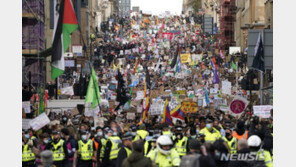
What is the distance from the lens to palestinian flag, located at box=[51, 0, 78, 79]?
19.4 meters

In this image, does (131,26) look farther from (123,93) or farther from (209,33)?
(123,93)

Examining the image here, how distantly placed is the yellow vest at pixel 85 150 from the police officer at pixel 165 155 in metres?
4.78

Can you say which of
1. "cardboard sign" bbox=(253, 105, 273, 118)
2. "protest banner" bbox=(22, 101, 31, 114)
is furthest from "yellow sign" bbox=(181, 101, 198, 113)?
"protest banner" bbox=(22, 101, 31, 114)

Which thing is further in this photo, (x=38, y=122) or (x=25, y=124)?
(x=25, y=124)

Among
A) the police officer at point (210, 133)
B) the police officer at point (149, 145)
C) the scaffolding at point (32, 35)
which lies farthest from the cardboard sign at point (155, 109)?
the scaffolding at point (32, 35)

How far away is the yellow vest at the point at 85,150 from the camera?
16016 mm

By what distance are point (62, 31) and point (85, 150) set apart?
15.6 feet

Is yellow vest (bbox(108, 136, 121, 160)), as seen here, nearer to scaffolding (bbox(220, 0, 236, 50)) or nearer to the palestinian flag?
the palestinian flag

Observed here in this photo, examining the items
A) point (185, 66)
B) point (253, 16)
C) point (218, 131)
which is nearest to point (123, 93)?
point (218, 131)

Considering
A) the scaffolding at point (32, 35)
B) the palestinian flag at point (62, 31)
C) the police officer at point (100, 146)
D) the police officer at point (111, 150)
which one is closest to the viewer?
the police officer at point (111, 150)

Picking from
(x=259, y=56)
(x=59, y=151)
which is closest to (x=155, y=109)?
(x=259, y=56)

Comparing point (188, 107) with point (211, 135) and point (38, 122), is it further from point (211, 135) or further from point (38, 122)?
point (211, 135)

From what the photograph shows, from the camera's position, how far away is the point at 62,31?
64.2ft

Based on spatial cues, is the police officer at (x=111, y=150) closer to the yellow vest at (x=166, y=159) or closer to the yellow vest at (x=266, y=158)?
the yellow vest at (x=166, y=159)
